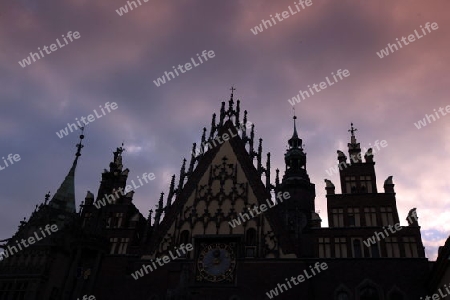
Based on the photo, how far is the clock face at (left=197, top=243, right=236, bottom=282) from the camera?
2981 centimetres

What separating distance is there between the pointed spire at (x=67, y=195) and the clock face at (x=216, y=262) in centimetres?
1356

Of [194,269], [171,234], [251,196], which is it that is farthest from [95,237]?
[251,196]

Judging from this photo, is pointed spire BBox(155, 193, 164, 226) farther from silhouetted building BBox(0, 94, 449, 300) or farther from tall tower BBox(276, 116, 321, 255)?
tall tower BBox(276, 116, 321, 255)

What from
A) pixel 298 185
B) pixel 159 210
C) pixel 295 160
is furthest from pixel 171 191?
pixel 295 160

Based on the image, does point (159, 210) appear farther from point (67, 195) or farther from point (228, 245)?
point (67, 195)

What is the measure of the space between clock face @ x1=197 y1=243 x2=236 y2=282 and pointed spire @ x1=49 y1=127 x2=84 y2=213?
13558 mm

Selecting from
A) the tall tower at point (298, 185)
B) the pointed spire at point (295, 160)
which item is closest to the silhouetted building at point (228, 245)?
the tall tower at point (298, 185)

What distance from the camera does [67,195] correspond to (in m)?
38.4

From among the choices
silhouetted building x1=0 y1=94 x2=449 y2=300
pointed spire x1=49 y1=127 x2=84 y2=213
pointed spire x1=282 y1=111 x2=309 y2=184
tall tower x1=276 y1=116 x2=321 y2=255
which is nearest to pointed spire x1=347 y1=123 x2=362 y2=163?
silhouetted building x1=0 y1=94 x2=449 y2=300

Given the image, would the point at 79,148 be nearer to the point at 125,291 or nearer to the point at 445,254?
the point at 125,291

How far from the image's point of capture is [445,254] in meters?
22.2

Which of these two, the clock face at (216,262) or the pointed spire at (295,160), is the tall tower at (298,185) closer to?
the pointed spire at (295,160)

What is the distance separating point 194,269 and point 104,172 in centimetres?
1282

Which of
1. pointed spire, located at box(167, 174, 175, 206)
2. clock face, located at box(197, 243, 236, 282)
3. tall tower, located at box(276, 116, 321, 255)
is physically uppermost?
tall tower, located at box(276, 116, 321, 255)
